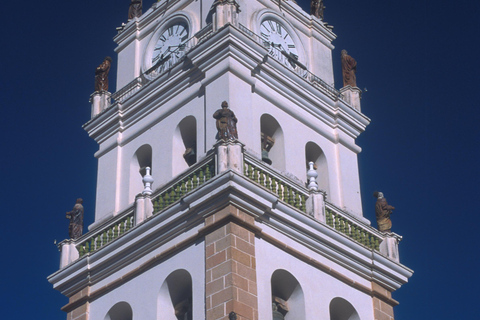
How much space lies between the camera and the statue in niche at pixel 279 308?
2567 cm

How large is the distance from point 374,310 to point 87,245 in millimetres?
6833

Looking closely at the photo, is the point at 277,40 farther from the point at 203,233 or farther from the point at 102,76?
the point at 203,233

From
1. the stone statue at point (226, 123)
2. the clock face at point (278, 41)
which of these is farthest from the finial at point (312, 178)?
the clock face at point (278, 41)

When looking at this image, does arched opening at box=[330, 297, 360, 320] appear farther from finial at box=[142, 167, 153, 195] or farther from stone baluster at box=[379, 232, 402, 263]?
finial at box=[142, 167, 153, 195]

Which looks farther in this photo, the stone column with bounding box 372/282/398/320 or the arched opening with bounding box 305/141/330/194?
the arched opening with bounding box 305/141/330/194

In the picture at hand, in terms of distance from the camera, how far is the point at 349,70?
3181 cm

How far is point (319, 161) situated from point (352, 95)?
2507 mm

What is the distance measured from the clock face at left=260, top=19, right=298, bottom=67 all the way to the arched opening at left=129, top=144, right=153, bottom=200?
396 centimetres

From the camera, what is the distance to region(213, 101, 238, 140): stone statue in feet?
85.1

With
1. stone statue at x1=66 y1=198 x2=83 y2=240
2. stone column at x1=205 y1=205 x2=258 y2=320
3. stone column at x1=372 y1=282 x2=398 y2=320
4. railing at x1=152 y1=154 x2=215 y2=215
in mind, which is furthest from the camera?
stone statue at x1=66 y1=198 x2=83 y2=240

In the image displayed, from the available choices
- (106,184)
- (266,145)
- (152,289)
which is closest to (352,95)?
(266,145)

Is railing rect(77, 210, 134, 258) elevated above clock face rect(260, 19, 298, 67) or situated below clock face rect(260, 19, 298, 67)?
below

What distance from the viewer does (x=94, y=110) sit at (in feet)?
102

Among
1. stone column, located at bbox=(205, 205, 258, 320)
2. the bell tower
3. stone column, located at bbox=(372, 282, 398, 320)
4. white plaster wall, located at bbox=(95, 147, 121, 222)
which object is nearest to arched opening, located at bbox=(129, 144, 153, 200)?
the bell tower
